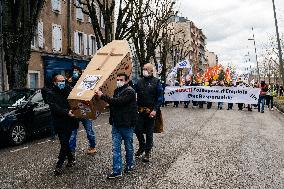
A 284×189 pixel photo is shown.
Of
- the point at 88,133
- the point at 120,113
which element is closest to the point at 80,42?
the point at 88,133

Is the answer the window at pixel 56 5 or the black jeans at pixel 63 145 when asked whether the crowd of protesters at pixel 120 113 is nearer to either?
the black jeans at pixel 63 145

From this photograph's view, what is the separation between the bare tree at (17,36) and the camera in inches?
704

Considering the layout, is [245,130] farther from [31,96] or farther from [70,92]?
[70,92]

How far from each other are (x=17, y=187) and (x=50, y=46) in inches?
1026

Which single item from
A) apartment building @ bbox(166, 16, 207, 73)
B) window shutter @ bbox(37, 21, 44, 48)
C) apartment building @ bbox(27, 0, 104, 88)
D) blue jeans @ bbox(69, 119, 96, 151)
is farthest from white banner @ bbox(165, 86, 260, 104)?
apartment building @ bbox(166, 16, 207, 73)

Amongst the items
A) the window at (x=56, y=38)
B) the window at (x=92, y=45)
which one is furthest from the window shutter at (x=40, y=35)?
the window at (x=92, y=45)

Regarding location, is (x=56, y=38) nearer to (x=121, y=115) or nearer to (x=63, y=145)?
(x=63, y=145)

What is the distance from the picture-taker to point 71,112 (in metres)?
7.86

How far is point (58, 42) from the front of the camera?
3344 centimetres

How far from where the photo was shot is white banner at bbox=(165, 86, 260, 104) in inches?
1076

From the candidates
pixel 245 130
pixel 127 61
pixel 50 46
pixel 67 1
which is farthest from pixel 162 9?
pixel 127 61

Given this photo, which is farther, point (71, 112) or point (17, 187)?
point (71, 112)

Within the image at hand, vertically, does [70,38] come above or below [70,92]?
above

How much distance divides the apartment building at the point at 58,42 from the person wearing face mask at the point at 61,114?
21.1 meters
